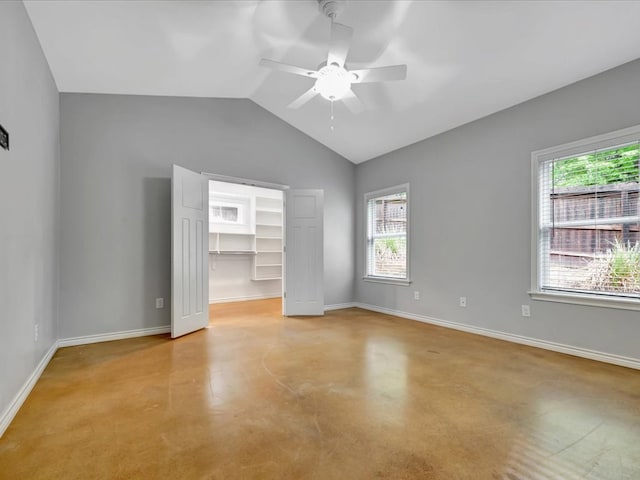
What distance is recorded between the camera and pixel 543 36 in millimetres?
2748

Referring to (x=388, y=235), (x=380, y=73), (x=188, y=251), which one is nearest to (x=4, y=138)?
(x=188, y=251)

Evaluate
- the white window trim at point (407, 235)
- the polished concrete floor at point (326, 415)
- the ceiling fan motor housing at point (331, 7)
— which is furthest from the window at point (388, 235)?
the ceiling fan motor housing at point (331, 7)

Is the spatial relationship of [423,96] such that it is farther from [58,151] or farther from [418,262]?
[58,151]

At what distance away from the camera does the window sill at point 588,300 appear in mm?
2854

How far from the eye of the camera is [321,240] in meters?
5.31

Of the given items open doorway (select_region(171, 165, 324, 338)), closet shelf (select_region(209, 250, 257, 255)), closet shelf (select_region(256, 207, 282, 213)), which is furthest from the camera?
closet shelf (select_region(256, 207, 282, 213))

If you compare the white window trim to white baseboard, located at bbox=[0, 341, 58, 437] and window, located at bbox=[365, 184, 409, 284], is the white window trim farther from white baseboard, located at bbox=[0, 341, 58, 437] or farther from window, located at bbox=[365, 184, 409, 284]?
white baseboard, located at bbox=[0, 341, 58, 437]

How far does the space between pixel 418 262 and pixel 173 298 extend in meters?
3.38

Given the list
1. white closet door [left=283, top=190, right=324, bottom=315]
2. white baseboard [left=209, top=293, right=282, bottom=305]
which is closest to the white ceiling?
white closet door [left=283, top=190, right=324, bottom=315]

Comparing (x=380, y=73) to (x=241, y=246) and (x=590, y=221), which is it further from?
(x=241, y=246)

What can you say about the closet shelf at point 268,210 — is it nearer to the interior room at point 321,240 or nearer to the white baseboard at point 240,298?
the white baseboard at point 240,298

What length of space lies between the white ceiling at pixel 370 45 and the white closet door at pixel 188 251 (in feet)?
4.11

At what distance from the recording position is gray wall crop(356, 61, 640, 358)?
9.89ft

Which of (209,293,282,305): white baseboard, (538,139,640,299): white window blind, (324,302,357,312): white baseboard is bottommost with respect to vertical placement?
(209,293,282,305): white baseboard
